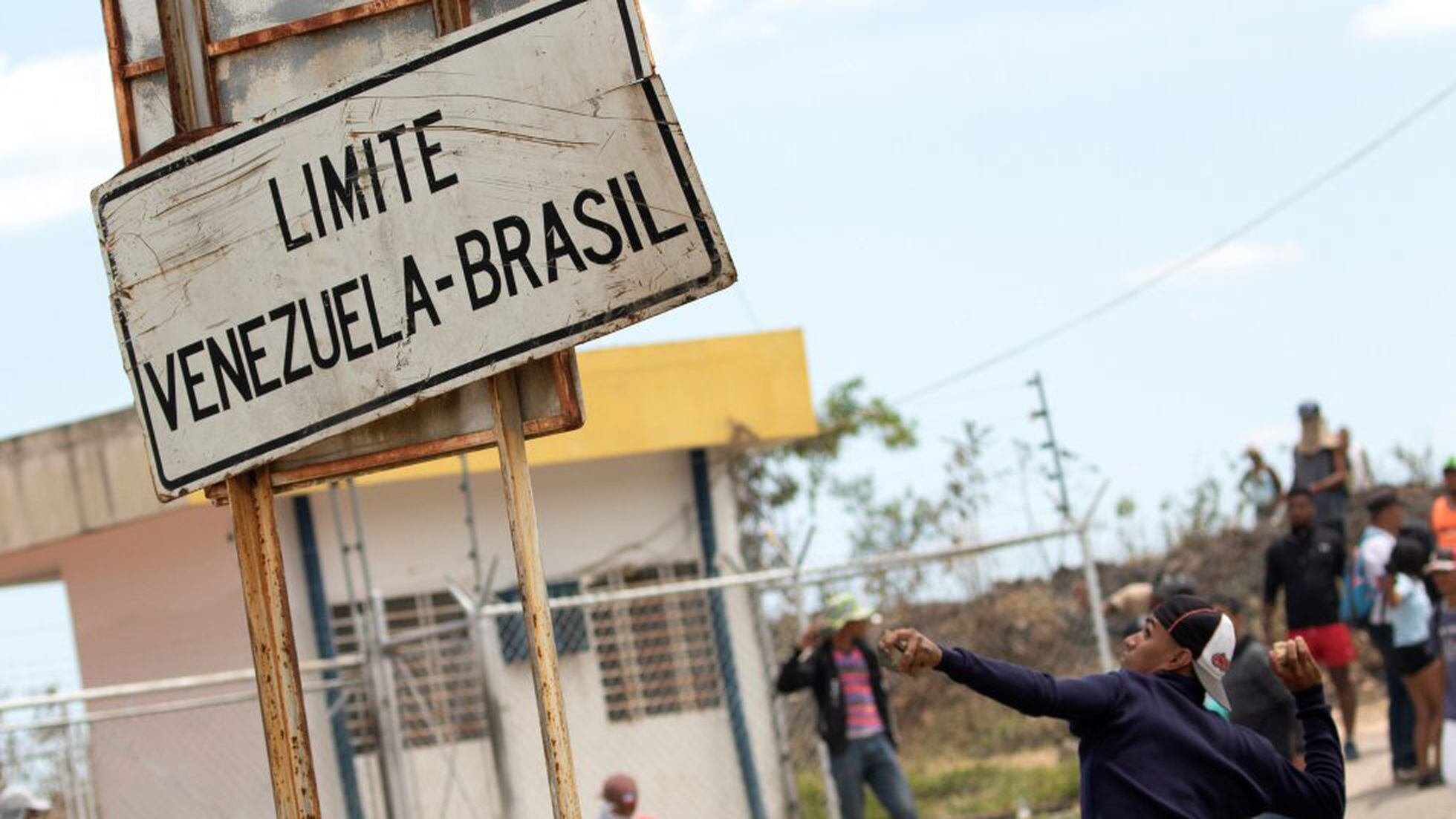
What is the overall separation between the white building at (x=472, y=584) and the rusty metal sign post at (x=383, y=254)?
9.57 meters

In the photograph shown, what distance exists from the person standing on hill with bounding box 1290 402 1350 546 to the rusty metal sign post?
10673 mm

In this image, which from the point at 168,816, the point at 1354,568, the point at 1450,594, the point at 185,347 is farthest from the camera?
the point at 168,816

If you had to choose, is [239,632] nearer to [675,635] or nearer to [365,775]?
[365,775]

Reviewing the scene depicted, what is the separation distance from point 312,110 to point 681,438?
11.2 meters

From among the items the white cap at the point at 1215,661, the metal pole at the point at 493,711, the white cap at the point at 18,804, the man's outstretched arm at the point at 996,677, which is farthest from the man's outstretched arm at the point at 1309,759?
the metal pole at the point at 493,711

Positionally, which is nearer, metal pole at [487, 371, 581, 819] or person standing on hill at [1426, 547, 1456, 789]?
metal pole at [487, 371, 581, 819]

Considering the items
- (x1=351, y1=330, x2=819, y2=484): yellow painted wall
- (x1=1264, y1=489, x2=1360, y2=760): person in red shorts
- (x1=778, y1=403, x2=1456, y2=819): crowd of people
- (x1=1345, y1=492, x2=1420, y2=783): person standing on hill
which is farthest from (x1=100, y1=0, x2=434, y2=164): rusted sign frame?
(x1=351, y1=330, x2=819, y2=484): yellow painted wall

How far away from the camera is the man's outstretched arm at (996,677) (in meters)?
4.33

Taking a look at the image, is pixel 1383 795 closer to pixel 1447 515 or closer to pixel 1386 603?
pixel 1386 603

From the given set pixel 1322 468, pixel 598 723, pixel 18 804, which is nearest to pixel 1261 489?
pixel 1322 468

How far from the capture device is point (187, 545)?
1434 centimetres

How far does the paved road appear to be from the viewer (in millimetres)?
10641

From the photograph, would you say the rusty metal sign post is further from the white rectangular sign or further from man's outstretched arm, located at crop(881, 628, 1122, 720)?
man's outstretched arm, located at crop(881, 628, 1122, 720)

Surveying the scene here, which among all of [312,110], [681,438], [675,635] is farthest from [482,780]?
[312,110]
